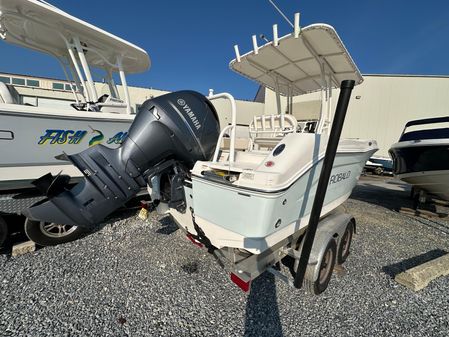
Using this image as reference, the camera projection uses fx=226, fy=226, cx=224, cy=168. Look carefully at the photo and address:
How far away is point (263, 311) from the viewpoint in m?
2.01

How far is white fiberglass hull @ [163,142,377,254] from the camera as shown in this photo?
1672 millimetres

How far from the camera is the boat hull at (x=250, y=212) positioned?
1.67 metres

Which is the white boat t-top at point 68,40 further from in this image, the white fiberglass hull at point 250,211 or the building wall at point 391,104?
the building wall at point 391,104

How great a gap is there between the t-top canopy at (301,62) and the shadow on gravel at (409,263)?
240 cm

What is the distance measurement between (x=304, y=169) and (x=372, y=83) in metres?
14.6

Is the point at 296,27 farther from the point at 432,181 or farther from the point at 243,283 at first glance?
the point at 432,181

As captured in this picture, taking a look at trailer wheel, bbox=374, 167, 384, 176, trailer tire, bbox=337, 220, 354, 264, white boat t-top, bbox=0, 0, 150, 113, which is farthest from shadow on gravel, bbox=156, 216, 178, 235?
trailer wheel, bbox=374, 167, 384, 176

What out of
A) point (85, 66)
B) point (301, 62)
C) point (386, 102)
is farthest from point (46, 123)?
point (386, 102)

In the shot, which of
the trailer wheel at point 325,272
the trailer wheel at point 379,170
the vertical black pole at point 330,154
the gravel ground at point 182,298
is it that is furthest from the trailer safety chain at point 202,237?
the trailer wheel at point 379,170

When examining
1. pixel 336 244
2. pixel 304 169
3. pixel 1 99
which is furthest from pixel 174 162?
pixel 1 99

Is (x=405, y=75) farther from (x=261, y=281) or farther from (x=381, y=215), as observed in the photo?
(x=261, y=281)

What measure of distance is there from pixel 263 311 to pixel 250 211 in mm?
1019

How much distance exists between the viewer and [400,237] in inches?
145

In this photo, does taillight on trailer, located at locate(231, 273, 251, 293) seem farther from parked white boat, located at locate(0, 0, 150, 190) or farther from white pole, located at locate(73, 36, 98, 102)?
white pole, located at locate(73, 36, 98, 102)
